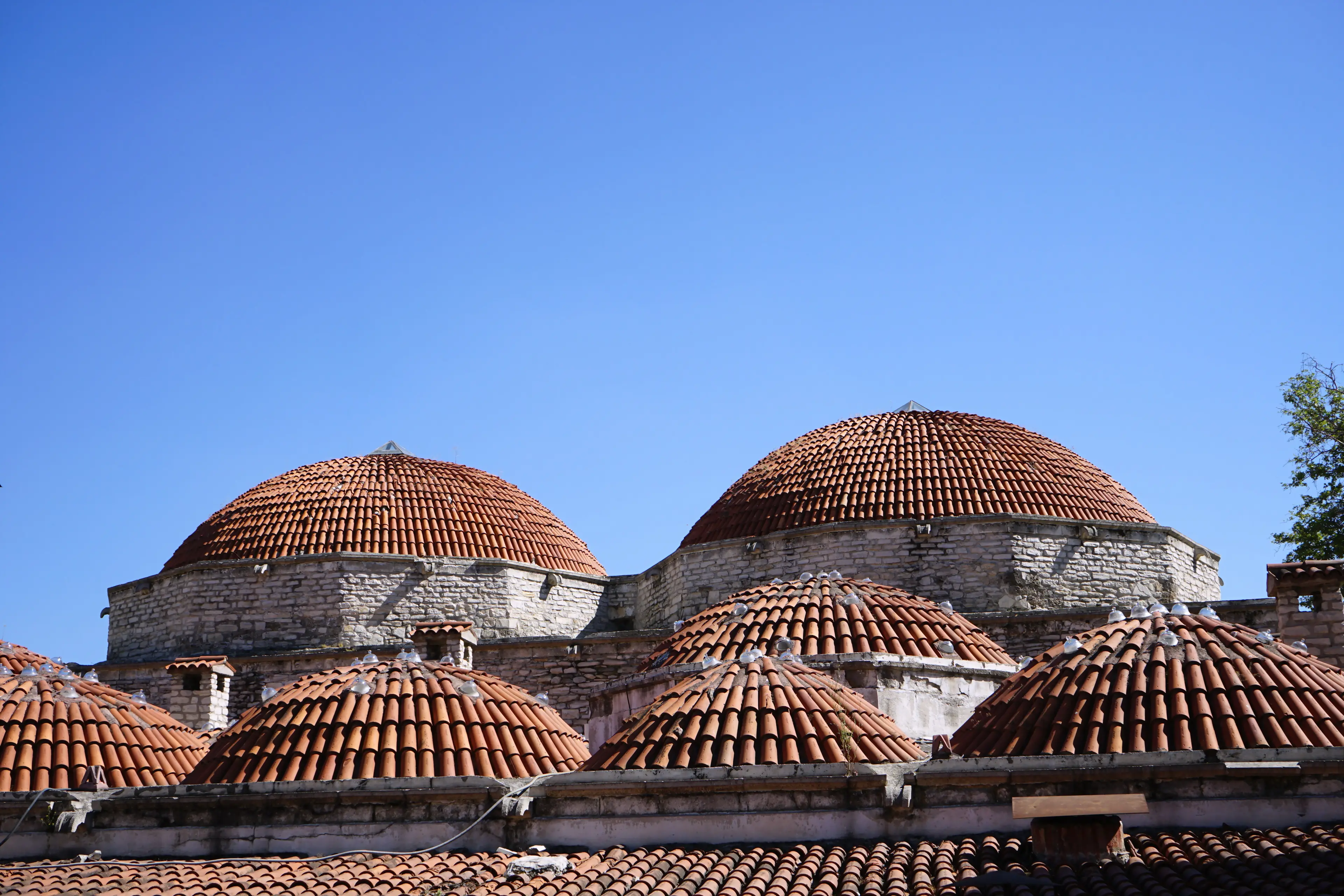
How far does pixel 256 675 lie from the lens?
1667cm

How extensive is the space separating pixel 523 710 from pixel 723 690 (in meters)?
2.09

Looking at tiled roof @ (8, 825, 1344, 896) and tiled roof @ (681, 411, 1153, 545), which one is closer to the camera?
tiled roof @ (8, 825, 1344, 896)

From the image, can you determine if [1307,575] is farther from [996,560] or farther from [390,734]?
[390,734]

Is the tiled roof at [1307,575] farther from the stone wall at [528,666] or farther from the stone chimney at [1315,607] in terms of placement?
the stone wall at [528,666]

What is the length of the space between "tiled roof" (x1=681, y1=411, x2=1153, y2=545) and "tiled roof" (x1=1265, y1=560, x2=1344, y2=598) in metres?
3.49

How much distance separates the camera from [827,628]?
11922mm

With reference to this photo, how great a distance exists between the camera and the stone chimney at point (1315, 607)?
12500mm

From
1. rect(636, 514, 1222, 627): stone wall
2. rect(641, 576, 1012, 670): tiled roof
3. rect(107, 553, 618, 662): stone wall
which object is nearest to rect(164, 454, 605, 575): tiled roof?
rect(107, 553, 618, 662): stone wall

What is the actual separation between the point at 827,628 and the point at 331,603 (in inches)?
309

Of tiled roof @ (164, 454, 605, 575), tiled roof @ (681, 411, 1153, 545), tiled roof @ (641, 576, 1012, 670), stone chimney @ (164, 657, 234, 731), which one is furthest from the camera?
tiled roof @ (164, 454, 605, 575)

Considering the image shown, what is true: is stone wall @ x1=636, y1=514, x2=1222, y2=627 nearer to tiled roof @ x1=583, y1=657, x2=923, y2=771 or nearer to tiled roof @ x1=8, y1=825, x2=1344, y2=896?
→ tiled roof @ x1=583, y1=657, x2=923, y2=771

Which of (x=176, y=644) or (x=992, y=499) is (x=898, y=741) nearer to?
(x=992, y=499)

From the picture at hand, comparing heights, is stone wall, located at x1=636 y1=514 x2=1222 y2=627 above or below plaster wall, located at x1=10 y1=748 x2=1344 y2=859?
above

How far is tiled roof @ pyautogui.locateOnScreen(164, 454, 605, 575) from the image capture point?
59.6 feet
